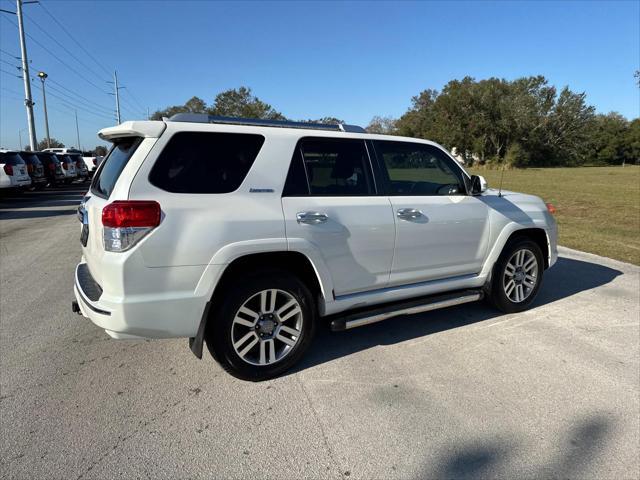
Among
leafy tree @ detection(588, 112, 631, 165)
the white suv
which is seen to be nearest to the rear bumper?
the white suv

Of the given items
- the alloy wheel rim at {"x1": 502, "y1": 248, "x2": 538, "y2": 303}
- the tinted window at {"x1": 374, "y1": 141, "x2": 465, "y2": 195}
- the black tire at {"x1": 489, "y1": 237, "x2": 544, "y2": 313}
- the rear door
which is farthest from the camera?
the alloy wheel rim at {"x1": 502, "y1": 248, "x2": 538, "y2": 303}

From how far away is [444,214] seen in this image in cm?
420

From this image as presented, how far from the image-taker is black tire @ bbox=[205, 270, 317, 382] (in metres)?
3.22

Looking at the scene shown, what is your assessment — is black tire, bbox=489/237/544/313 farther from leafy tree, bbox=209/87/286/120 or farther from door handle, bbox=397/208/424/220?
leafy tree, bbox=209/87/286/120

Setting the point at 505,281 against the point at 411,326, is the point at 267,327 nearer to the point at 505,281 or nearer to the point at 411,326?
the point at 411,326

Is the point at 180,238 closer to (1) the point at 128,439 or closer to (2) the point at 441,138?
(1) the point at 128,439

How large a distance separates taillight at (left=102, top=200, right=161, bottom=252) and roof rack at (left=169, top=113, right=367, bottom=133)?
2.52 ft

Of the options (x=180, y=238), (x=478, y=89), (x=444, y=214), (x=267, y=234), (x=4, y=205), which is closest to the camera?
(x=180, y=238)

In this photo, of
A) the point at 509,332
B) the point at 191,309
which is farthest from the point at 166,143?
the point at 509,332

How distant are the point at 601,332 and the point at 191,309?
3.94m

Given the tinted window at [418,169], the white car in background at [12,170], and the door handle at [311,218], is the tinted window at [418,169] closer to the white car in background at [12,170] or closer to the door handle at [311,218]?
the door handle at [311,218]

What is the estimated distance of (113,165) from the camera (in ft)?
11.3

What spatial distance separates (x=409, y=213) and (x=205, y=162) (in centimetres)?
182

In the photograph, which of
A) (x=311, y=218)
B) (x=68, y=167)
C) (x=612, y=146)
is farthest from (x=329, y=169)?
(x=612, y=146)
